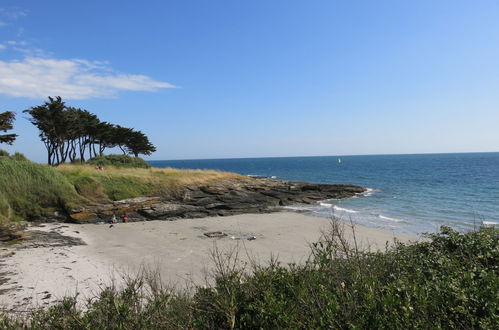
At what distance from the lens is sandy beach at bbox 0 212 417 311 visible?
1013 cm

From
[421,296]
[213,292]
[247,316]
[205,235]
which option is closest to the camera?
[421,296]

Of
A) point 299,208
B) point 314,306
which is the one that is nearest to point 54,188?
point 299,208

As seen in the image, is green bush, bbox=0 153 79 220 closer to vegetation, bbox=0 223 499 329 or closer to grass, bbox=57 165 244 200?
grass, bbox=57 165 244 200

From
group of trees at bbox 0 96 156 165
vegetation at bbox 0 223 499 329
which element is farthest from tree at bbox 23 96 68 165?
vegetation at bbox 0 223 499 329

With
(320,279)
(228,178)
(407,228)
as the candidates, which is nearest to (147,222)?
(228,178)

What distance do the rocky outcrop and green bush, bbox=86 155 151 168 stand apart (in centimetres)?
1506

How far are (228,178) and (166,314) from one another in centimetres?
3281

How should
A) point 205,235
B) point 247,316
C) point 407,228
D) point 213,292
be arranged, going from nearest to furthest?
point 247,316 < point 213,292 < point 205,235 < point 407,228

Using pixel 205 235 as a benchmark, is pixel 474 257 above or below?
above

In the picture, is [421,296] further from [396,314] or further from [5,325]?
[5,325]

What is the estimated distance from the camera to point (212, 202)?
1112 inches

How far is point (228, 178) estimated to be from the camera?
36.9 m

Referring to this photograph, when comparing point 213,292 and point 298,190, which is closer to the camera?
point 213,292

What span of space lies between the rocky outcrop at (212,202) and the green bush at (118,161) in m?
15.1
